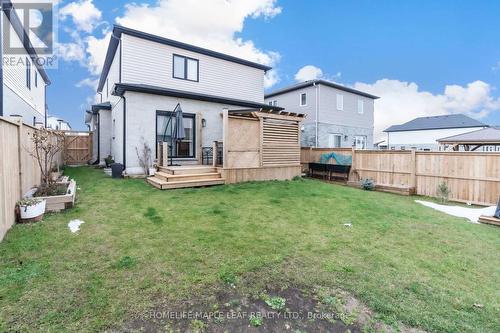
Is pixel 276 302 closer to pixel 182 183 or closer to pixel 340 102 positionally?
pixel 182 183

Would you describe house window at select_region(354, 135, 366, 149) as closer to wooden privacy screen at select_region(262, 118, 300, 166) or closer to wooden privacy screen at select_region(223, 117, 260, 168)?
wooden privacy screen at select_region(262, 118, 300, 166)

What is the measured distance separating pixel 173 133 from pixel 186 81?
3077 millimetres

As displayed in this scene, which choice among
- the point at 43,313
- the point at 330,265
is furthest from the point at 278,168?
the point at 43,313

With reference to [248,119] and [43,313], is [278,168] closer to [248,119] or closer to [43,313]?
[248,119]

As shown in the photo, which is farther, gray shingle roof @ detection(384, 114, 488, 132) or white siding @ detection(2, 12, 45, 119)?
gray shingle roof @ detection(384, 114, 488, 132)

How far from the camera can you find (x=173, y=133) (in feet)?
36.6

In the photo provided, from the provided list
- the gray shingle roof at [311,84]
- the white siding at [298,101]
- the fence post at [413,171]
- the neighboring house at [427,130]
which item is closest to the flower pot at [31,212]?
the fence post at [413,171]

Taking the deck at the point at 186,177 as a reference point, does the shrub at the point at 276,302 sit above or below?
below

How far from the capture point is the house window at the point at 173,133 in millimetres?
11000

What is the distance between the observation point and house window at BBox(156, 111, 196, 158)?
433 inches

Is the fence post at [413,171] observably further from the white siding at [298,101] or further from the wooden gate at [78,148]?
the wooden gate at [78,148]

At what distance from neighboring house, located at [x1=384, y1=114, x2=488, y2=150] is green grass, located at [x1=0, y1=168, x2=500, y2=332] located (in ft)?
105

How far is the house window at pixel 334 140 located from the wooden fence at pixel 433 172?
6999mm

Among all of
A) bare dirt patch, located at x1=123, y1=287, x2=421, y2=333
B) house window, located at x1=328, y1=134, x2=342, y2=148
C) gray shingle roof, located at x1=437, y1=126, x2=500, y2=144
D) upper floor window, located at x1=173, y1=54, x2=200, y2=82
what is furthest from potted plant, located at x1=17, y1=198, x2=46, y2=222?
gray shingle roof, located at x1=437, y1=126, x2=500, y2=144
